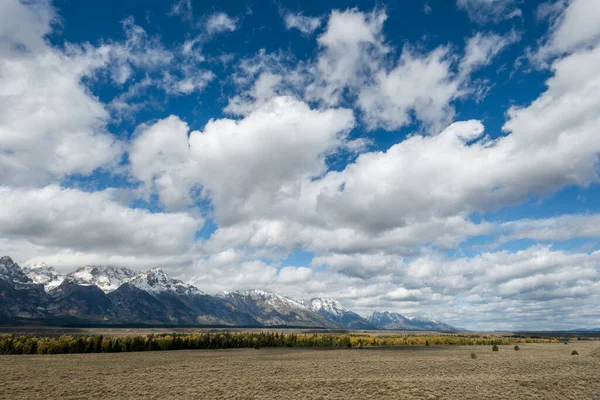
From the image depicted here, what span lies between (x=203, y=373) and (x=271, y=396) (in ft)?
71.5

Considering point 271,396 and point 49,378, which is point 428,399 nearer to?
point 271,396

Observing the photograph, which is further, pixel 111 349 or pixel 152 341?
pixel 152 341

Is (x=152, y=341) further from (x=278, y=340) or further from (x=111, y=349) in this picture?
(x=278, y=340)

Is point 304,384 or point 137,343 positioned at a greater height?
point 137,343

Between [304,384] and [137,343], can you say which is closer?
[304,384]

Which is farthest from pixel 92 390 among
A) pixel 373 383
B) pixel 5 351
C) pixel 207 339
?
pixel 207 339

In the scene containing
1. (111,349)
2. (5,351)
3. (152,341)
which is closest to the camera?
(5,351)

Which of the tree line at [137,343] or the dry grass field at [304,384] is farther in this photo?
the tree line at [137,343]

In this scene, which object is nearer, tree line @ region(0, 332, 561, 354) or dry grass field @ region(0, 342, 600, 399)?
dry grass field @ region(0, 342, 600, 399)

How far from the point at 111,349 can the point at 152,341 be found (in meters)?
13.1

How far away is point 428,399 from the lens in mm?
33031

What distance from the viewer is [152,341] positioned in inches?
4557

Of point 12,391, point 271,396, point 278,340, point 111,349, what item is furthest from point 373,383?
point 278,340

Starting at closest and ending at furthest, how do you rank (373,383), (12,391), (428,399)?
(428,399)
(12,391)
(373,383)
